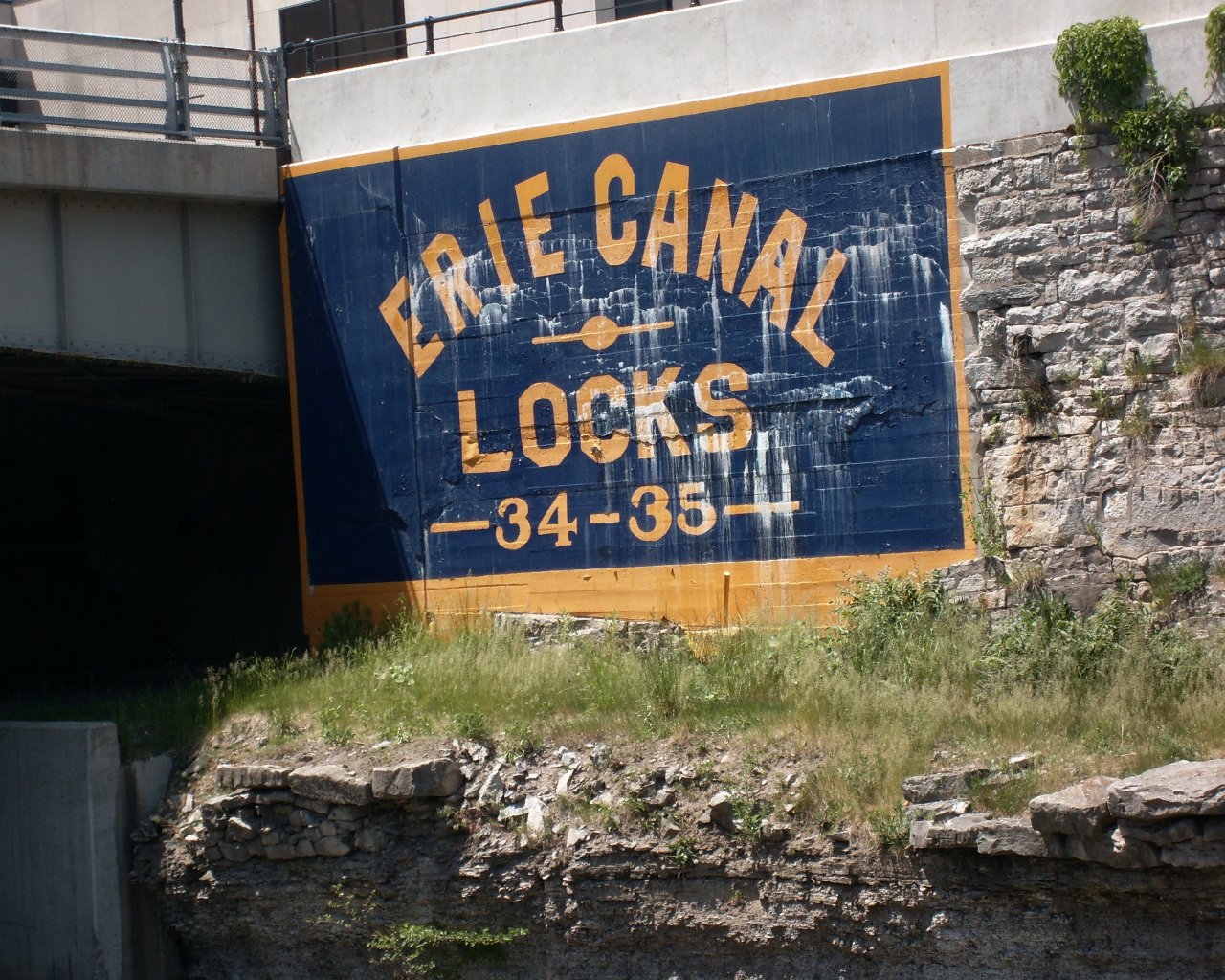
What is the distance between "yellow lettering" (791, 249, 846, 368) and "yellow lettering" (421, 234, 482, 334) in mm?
3651

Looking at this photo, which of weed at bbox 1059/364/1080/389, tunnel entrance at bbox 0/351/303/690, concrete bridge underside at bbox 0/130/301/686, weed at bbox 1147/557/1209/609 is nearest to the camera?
weed at bbox 1147/557/1209/609

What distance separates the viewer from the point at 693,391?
1495 cm

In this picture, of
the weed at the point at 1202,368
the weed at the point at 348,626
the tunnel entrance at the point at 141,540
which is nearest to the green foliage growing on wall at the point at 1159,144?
the weed at the point at 1202,368

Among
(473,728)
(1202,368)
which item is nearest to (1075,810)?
(1202,368)

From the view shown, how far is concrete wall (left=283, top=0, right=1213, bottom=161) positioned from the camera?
13.8 metres

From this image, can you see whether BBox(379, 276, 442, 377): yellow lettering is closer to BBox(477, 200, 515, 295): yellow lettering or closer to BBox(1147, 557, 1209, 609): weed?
BBox(477, 200, 515, 295): yellow lettering

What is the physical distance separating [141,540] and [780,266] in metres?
13.2

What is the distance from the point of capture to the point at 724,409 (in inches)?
584

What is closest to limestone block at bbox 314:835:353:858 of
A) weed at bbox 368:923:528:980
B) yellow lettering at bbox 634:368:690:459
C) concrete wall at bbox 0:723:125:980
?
weed at bbox 368:923:528:980

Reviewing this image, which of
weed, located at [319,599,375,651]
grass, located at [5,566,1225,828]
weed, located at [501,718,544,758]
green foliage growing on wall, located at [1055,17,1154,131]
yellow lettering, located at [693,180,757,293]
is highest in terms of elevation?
green foliage growing on wall, located at [1055,17,1154,131]

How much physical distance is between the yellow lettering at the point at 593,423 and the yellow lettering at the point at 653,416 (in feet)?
0.51

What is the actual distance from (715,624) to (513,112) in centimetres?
603

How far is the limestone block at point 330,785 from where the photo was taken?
12.6m

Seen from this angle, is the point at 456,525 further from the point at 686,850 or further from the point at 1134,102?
the point at 1134,102
